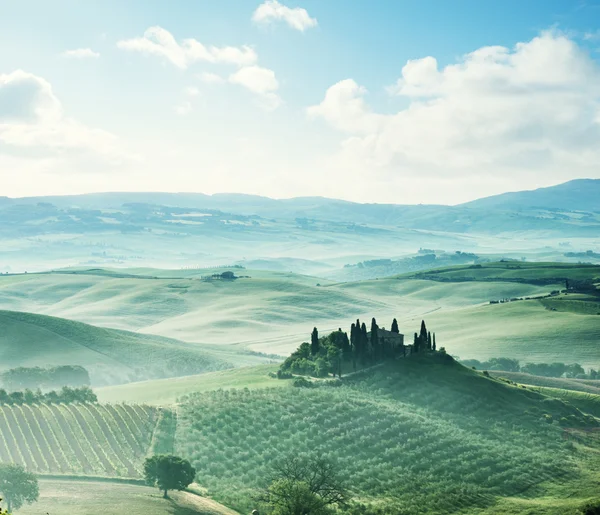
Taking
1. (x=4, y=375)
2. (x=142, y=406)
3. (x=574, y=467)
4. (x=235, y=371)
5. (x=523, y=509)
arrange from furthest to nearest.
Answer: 1. (x=4, y=375)
2. (x=235, y=371)
3. (x=142, y=406)
4. (x=574, y=467)
5. (x=523, y=509)

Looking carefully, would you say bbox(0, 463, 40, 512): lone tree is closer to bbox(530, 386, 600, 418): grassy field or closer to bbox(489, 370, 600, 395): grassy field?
bbox(530, 386, 600, 418): grassy field

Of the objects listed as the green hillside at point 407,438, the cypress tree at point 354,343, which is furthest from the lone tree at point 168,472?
the cypress tree at point 354,343

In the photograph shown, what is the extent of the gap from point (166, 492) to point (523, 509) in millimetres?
38394

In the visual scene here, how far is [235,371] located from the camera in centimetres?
16662

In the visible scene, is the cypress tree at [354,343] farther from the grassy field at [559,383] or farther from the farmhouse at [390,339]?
the grassy field at [559,383]

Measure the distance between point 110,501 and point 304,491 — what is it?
65.4ft

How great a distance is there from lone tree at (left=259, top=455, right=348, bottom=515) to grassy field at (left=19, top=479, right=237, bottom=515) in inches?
233

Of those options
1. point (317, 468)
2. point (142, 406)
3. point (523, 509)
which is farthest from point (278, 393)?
point (523, 509)

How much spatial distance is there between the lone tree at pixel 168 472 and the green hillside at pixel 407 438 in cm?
433

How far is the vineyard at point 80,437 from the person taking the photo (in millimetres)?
95438

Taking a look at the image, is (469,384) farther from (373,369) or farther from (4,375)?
(4,375)

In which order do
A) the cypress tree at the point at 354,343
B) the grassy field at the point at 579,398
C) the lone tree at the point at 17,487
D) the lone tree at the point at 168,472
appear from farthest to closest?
1. the grassy field at the point at 579,398
2. the cypress tree at the point at 354,343
3. the lone tree at the point at 168,472
4. the lone tree at the point at 17,487

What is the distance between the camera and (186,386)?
154 metres

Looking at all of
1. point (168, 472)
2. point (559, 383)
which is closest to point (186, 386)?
point (168, 472)
